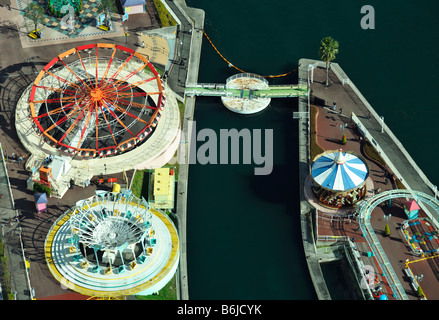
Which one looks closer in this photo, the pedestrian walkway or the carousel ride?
the pedestrian walkway

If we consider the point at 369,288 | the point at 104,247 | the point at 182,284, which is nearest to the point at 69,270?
the point at 104,247

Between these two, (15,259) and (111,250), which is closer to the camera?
(111,250)

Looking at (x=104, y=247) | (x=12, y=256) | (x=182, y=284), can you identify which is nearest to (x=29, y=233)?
(x=12, y=256)

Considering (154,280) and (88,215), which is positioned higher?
(88,215)

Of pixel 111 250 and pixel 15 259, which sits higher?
pixel 15 259

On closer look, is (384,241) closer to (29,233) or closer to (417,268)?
(417,268)

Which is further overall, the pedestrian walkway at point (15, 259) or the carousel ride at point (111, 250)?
the carousel ride at point (111, 250)
